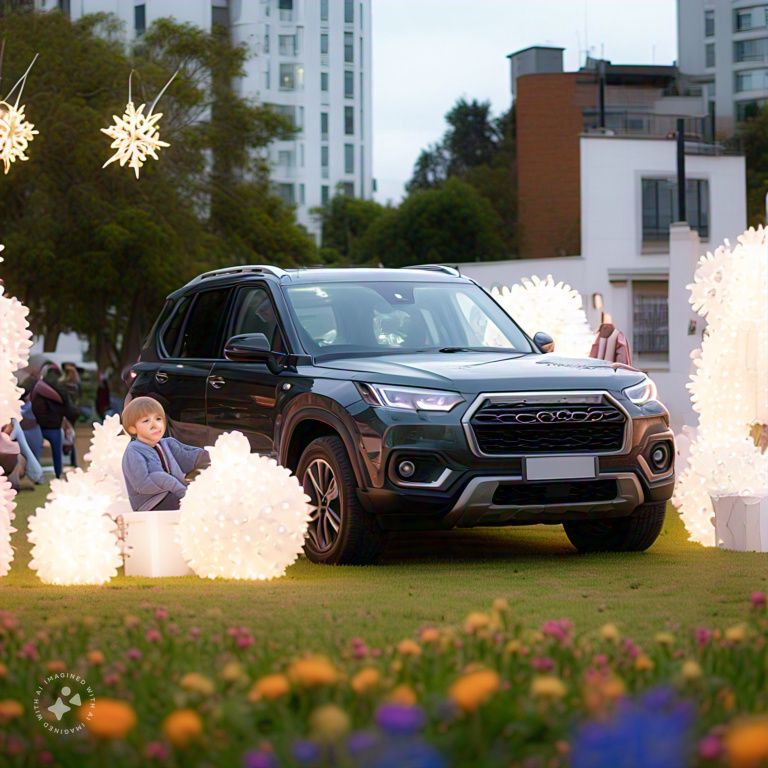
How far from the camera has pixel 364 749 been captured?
331cm

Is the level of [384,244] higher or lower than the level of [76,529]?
higher

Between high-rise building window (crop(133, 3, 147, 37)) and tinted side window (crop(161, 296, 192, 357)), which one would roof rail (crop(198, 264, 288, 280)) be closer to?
tinted side window (crop(161, 296, 192, 357))

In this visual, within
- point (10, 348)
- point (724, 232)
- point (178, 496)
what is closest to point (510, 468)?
point (178, 496)

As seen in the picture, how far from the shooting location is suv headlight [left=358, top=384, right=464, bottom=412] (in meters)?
10.3

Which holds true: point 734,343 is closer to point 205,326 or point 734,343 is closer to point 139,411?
point 205,326

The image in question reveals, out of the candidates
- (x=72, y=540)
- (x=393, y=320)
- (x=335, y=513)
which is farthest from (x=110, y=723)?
(x=393, y=320)

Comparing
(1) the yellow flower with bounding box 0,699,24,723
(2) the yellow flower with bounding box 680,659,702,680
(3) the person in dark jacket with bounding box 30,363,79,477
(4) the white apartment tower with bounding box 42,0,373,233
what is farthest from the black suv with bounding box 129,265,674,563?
(4) the white apartment tower with bounding box 42,0,373,233

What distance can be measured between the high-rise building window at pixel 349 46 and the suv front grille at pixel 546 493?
142m

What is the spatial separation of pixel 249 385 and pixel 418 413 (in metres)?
1.87

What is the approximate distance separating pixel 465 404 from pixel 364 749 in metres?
6.98

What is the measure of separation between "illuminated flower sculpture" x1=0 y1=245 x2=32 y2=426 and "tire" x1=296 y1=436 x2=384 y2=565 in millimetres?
1828

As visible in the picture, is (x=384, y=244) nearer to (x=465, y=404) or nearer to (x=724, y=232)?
(x=724, y=232)

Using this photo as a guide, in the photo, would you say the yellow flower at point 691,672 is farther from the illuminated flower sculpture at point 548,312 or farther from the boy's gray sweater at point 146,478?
the illuminated flower sculpture at point 548,312

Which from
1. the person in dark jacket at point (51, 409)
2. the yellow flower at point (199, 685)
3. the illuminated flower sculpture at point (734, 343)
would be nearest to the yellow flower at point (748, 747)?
the yellow flower at point (199, 685)
